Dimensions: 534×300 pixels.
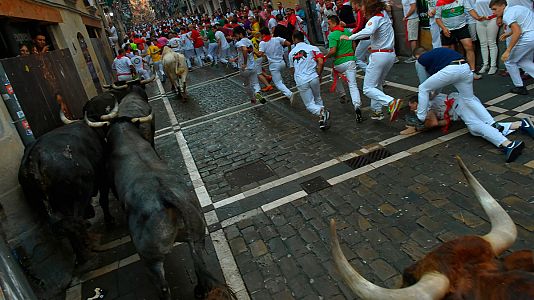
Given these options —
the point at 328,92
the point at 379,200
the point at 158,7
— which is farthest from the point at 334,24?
the point at 158,7

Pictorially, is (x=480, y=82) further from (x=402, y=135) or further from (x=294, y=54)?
(x=294, y=54)

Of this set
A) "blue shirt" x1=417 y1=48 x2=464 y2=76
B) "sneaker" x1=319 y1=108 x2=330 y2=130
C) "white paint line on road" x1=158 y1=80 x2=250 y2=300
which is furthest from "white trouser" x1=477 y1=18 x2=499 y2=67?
"white paint line on road" x1=158 y1=80 x2=250 y2=300

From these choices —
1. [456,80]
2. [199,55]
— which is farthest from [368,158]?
[199,55]

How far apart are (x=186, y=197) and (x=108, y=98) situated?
167 inches

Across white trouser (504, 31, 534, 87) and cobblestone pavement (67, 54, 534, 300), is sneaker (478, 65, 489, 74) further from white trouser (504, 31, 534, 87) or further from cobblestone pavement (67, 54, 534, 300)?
white trouser (504, 31, 534, 87)

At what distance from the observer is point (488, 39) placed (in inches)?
342

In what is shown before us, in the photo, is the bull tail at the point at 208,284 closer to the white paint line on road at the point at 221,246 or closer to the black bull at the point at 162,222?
the black bull at the point at 162,222

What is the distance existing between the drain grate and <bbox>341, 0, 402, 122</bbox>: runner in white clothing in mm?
979

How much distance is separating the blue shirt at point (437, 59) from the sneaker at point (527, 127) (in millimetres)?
1347

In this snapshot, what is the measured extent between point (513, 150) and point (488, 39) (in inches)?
181

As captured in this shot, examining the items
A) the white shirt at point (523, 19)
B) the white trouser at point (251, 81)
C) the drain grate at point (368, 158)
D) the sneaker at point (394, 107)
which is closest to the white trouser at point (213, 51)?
the white trouser at point (251, 81)

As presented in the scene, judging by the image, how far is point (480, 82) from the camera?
840cm

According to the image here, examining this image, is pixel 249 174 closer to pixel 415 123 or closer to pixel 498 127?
pixel 415 123

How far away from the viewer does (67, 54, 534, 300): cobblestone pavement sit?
4.16 m
